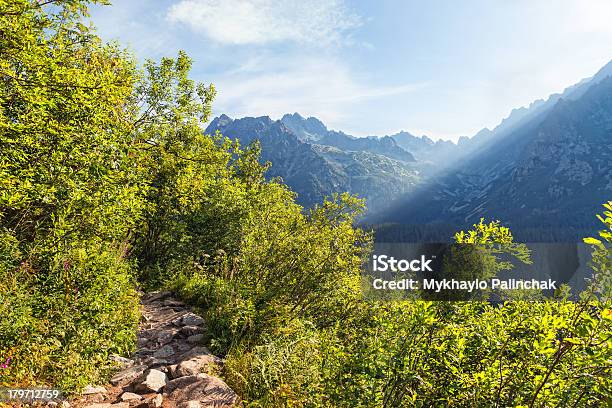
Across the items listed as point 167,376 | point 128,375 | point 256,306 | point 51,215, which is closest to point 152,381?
point 167,376

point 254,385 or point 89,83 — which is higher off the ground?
point 89,83

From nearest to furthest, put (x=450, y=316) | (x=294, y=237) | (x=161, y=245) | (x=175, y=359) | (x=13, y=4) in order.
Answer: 1. (x=450, y=316)
2. (x=13, y=4)
3. (x=175, y=359)
4. (x=294, y=237)
5. (x=161, y=245)

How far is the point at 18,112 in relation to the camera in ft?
27.8

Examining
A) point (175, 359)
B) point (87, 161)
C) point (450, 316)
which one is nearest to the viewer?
point (450, 316)

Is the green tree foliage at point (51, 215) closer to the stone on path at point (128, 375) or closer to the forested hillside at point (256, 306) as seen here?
the forested hillside at point (256, 306)

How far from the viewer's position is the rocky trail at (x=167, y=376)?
25.6 ft

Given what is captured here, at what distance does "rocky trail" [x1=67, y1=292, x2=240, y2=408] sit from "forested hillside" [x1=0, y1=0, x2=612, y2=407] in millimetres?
429

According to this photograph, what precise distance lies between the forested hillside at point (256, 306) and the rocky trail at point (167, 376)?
1.41ft

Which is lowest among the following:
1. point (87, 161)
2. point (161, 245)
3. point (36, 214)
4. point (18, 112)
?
point (161, 245)

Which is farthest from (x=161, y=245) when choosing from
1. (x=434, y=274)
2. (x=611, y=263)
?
(x=611, y=263)

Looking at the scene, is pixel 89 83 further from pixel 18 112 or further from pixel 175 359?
pixel 175 359

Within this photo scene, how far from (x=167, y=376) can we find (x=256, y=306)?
302 centimetres

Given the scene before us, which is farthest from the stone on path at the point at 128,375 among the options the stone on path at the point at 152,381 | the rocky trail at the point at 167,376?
the stone on path at the point at 152,381

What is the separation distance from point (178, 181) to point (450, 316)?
46.3 ft
